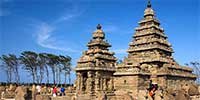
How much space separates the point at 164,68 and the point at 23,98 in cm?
1520

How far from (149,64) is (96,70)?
5.47 m

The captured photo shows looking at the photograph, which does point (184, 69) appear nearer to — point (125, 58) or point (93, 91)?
point (125, 58)

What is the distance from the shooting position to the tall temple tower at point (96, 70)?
92.5 feet

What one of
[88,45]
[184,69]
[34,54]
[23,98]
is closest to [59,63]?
[34,54]

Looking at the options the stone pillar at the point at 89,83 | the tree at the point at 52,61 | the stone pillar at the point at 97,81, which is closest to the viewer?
the stone pillar at the point at 89,83

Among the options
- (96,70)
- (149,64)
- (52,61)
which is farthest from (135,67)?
(52,61)

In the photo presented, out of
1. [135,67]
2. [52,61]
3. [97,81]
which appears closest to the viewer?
[135,67]

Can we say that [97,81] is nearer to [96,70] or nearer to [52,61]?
[96,70]

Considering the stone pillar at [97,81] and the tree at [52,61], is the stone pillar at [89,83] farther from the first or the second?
the tree at [52,61]

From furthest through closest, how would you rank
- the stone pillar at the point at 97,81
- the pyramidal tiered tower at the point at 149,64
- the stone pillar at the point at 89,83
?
the stone pillar at the point at 97,81, the stone pillar at the point at 89,83, the pyramidal tiered tower at the point at 149,64

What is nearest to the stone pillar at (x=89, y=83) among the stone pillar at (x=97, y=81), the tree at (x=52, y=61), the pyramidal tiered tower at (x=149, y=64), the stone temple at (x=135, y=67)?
the stone temple at (x=135, y=67)

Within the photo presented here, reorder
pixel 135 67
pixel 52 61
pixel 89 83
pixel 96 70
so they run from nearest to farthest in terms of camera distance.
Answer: pixel 135 67 < pixel 89 83 < pixel 96 70 < pixel 52 61

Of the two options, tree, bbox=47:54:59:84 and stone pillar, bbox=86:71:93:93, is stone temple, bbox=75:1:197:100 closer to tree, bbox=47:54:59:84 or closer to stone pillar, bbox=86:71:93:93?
stone pillar, bbox=86:71:93:93

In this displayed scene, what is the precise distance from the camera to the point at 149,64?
95.8 ft
